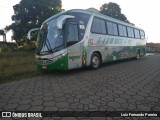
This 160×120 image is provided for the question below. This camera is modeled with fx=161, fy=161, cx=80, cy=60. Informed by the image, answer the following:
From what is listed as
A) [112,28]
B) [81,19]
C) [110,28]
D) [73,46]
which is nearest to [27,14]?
[112,28]

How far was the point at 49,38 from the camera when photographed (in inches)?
301

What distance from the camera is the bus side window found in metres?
7.58

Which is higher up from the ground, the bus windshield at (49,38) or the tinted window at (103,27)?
the tinted window at (103,27)

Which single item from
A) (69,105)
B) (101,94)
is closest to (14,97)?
(69,105)

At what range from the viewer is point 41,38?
8.09 meters

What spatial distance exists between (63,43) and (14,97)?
3.47m

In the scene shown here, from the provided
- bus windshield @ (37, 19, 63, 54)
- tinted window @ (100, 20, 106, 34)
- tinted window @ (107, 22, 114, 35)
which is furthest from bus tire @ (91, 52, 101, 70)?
bus windshield @ (37, 19, 63, 54)

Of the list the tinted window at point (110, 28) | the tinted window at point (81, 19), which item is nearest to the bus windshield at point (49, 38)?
the tinted window at point (81, 19)

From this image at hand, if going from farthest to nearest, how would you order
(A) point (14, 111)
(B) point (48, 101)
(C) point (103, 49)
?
1. (C) point (103, 49)
2. (B) point (48, 101)
3. (A) point (14, 111)

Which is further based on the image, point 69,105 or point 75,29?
→ point 75,29

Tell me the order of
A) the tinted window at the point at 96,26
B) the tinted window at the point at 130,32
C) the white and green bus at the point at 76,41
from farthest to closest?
the tinted window at the point at 130,32, the tinted window at the point at 96,26, the white and green bus at the point at 76,41

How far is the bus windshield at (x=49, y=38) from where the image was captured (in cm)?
737

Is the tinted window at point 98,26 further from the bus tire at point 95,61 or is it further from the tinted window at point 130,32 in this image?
the tinted window at point 130,32

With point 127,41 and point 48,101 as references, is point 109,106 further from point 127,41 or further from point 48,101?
point 127,41
